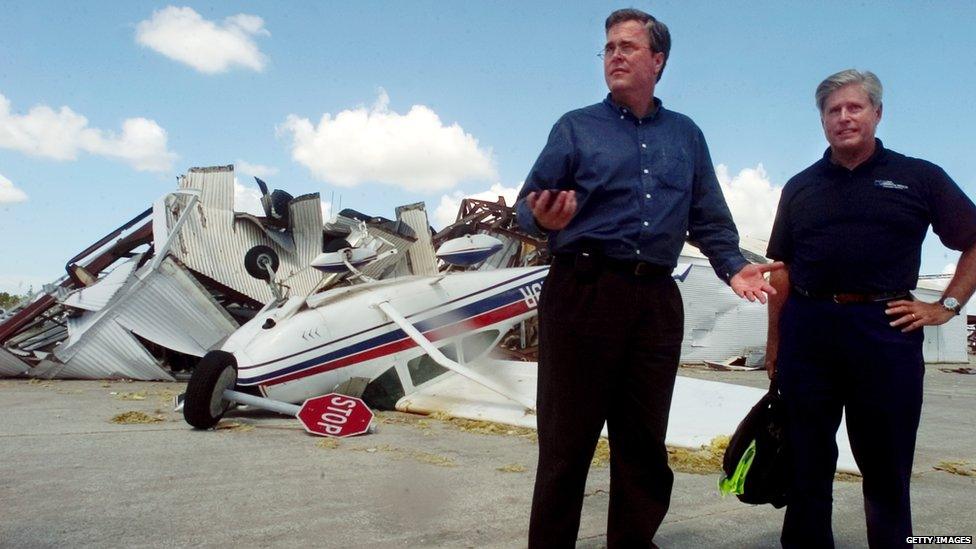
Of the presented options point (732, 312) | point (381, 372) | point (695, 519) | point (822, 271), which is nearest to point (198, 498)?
point (695, 519)

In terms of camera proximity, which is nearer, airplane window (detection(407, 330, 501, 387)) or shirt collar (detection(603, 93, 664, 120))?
shirt collar (detection(603, 93, 664, 120))

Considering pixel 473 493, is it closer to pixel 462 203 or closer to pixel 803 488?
pixel 803 488

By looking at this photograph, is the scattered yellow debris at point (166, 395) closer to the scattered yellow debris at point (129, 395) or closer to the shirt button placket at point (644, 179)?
the scattered yellow debris at point (129, 395)

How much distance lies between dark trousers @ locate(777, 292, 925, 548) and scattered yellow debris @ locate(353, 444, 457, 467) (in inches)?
103

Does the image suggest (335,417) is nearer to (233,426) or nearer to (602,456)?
(233,426)

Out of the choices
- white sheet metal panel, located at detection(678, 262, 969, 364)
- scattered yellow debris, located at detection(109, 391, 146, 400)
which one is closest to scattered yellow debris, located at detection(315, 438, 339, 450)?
scattered yellow debris, located at detection(109, 391, 146, 400)

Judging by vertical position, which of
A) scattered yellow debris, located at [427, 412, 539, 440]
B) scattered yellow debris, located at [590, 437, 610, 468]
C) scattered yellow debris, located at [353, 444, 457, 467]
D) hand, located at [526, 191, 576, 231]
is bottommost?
scattered yellow debris, located at [427, 412, 539, 440]

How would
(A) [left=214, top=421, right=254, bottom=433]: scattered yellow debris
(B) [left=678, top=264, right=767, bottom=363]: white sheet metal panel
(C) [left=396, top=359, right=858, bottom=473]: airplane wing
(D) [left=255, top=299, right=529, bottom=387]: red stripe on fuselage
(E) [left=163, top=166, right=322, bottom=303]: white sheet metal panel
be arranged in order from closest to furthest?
(C) [left=396, top=359, right=858, bottom=473]: airplane wing → (A) [left=214, top=421, right=254, bottom=433]: scattered yellow debris → (D) [left=255, top=299, right=529, bottom=387]: red stripe on fuselage → (E) [left=163, top=166, right=322, bottom=303]: white sheet metal panel → (B) [left=678, top=264, right=767, bottom=363]: white sheet metal panel

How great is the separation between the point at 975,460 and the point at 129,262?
12846mm

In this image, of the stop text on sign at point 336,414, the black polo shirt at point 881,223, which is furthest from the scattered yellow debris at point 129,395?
the black polo shirt at point 881,223

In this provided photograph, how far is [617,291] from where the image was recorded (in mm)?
2480

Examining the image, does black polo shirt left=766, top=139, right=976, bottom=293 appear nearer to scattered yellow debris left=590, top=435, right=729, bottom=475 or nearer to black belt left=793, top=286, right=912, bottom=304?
black belt left=793, top=286, right=912, bottom=304

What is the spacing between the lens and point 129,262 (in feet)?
44.3

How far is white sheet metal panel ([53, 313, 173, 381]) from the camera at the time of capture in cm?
1145
